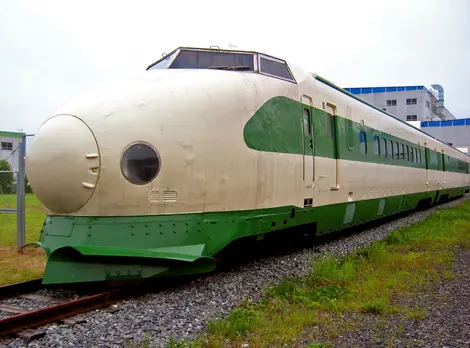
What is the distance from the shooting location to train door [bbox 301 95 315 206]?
7.12m

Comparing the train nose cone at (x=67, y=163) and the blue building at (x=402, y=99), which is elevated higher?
the blue building at (x=402, y=99)

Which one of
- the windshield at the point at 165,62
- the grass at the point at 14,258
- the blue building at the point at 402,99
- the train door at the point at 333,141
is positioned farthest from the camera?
the blue building at the point at 402,99

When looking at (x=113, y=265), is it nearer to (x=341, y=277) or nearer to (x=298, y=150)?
(x=341, y=277)

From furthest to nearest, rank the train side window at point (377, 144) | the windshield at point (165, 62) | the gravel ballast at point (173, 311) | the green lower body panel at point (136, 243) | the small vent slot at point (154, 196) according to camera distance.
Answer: the train side window at point (377, 144) < the windshield at point (165, 62) < the small vent slot at point (154, 196) < the green lower body panel at point (136, 243) < the gravel ballast at point (173, 311)

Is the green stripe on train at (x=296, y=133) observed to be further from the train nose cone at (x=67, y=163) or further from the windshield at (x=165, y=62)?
the train nose cone at (x=67, y=163)

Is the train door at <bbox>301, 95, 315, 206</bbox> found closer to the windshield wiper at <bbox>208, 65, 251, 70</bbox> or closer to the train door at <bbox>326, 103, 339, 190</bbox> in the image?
the train door at <bbox>326, 103, 339, 190</bbox>

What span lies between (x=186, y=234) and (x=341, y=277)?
2.09 meters

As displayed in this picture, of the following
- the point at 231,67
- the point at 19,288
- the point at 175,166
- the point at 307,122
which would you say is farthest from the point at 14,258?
the point at 307,122

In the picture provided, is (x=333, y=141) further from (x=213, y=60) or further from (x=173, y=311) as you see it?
(x=173, y=311)

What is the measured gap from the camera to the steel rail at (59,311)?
3828 mm

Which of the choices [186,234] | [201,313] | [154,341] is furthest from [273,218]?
[154,341]

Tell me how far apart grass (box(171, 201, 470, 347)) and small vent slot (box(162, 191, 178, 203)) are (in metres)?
1.45

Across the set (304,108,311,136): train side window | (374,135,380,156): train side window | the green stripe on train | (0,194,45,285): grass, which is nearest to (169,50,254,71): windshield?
the green stripe on train

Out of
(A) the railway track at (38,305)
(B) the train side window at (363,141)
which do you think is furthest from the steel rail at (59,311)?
(B) the train side window at (363,141)
